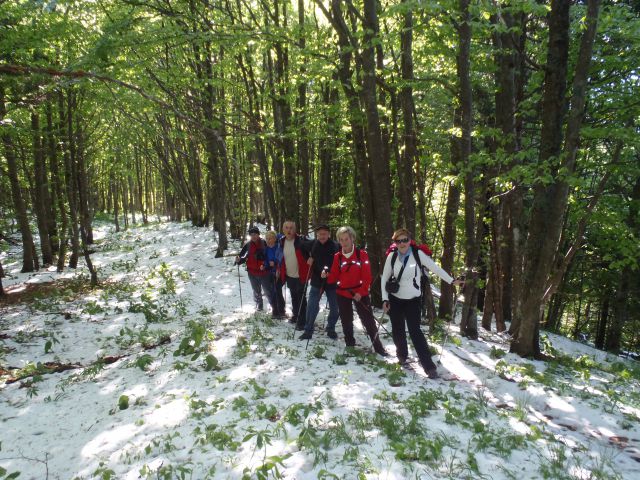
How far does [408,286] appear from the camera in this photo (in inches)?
244

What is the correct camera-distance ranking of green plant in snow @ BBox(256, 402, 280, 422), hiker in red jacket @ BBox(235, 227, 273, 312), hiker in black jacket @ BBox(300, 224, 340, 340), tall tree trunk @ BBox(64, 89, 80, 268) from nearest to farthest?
1. green plant in snow @ BBox(256, 402, 280, 422)
2. hiker in black jacket @ BBox(300, 224, 340, 340)
3. hiker in red jacket @ BBox(235, 227, 273, 312)
4. tall tree trunk @ BBox(64, 89, 80, 268)

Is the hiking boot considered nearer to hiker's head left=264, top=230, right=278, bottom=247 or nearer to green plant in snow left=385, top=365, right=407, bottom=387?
green plant in snow left=385, top=365, right=407, bottom=387

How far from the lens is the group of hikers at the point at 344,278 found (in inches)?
246

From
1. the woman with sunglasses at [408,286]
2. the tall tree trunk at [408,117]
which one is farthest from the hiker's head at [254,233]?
the woman with sunglasses at [408,286]

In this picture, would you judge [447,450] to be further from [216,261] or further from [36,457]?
[216,261]

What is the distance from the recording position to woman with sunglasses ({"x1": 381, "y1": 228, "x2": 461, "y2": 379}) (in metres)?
6.20

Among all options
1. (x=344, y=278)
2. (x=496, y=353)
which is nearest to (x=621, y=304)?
(x=496, y=353)

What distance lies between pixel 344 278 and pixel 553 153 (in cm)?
456

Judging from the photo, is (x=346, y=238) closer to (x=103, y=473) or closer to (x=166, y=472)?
(x=166, y=472)

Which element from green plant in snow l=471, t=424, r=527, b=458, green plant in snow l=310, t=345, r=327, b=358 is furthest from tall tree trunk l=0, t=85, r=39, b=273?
green plant in snow l=471, t=424, r=527, b=458

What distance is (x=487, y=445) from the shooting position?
157 inches

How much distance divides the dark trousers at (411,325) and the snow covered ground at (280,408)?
1.19ft

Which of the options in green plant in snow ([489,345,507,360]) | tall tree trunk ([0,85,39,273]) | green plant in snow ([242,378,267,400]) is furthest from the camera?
tall tree trunk ([0,85,39,273])

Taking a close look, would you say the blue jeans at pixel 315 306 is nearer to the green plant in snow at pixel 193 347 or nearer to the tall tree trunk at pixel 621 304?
the green plant in snow at pixel 193 347
